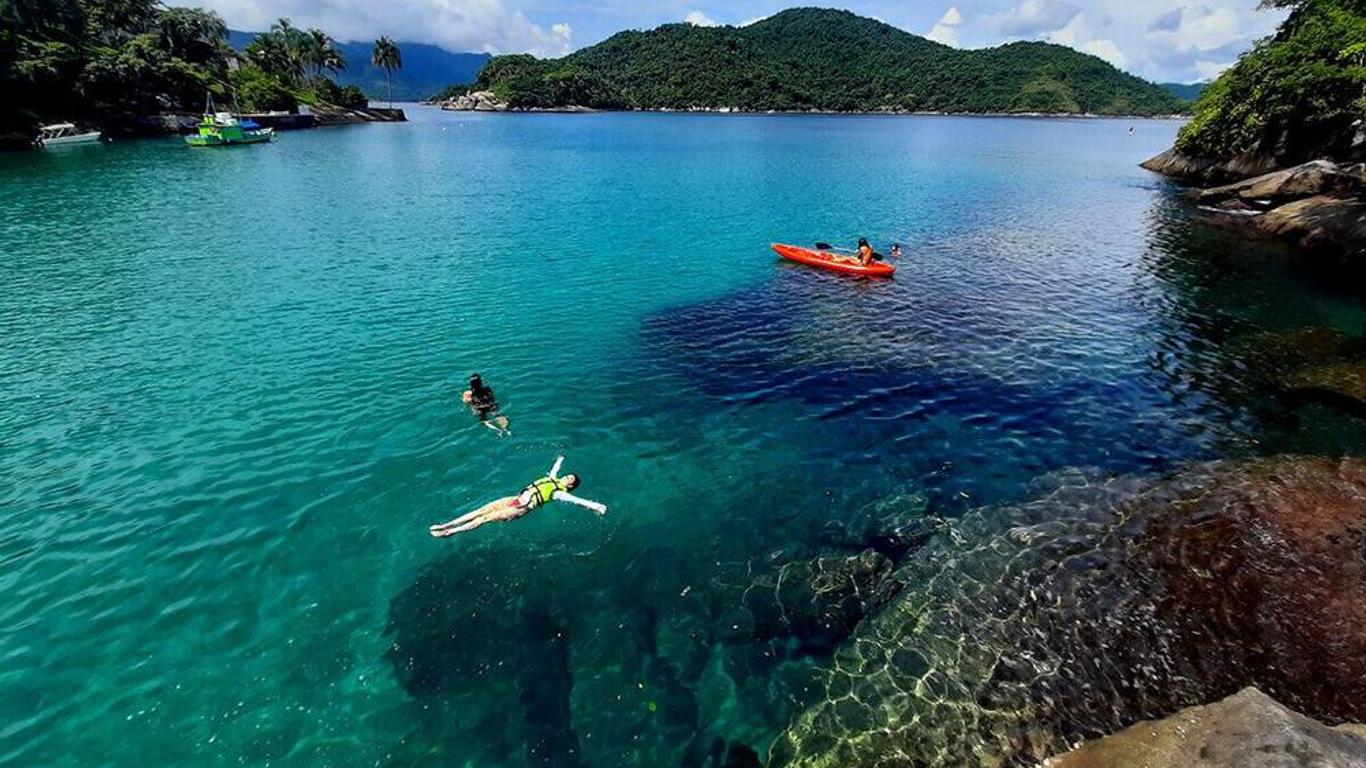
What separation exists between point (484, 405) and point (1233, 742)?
58.0 feet

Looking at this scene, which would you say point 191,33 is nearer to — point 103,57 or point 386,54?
point 103,57

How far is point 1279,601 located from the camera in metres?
12.2

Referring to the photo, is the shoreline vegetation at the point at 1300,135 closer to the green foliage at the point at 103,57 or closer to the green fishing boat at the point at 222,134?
the green fishing boat at the point at 222,134

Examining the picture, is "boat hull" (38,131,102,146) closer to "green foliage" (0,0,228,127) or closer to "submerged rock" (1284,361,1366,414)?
"green foliage" (0,0,228,127)

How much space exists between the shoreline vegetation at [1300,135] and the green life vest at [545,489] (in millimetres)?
48477

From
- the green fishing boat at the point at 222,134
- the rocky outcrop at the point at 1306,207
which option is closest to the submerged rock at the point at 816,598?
the rocky outcrop at the point at 1306,207

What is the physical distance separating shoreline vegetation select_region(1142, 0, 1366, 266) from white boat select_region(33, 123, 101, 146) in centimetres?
13427

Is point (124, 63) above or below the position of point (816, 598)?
above

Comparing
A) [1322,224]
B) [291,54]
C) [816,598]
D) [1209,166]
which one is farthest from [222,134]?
[1209,166]

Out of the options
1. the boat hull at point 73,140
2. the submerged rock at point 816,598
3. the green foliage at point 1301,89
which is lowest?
the submerged rock at point 816,598

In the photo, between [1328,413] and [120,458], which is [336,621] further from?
[1328,413]

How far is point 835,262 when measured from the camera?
116 feet

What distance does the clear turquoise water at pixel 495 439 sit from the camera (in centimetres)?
1081

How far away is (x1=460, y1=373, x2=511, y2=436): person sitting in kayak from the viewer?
62.1 ft
